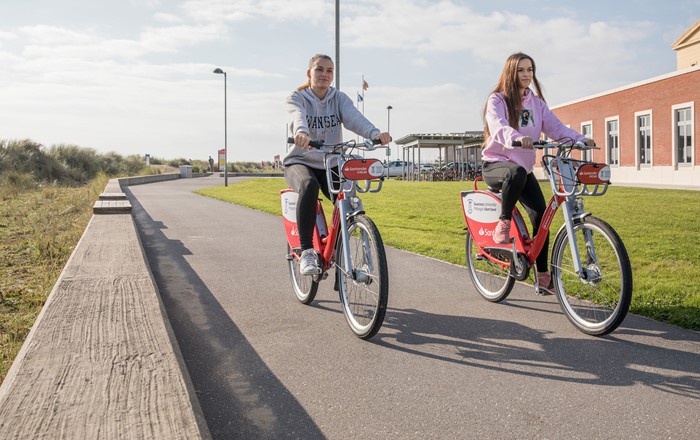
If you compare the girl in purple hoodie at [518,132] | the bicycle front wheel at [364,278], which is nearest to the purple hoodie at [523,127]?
the girl in purple hoodie at [518,132]

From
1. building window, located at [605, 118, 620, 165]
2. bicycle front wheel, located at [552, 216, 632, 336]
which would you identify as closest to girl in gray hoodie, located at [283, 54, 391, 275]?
bicycle front wheel, located at [552, 216, 632, 336]

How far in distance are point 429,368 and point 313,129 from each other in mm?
2277

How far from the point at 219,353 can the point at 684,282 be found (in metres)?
4.49

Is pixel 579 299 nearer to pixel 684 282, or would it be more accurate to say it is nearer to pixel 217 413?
pixel 684 282

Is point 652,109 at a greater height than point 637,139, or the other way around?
point 652,109

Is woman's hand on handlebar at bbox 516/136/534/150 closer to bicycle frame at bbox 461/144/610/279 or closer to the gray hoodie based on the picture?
bicycle frame at bbox 461/144/610/279

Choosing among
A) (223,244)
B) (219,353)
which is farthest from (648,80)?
(219,353)

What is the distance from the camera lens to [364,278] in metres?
4.59

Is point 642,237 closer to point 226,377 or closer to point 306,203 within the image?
point 306,203

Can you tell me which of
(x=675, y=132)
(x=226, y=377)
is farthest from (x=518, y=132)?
(x=675, y=132)

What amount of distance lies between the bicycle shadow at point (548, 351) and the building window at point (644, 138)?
3162 centimetres

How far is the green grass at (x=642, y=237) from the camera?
18.7 ft

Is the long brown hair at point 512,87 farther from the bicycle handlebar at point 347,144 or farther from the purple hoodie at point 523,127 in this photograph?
the bicycle handlebar at point 347,144

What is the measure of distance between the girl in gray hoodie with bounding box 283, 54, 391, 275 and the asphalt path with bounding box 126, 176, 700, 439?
743 mm
